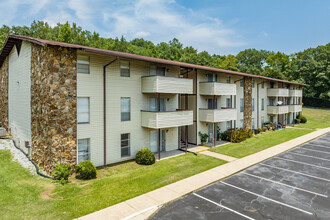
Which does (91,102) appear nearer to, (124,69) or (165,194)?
(124,69)

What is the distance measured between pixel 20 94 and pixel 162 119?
11.8 meters

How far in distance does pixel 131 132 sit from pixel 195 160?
5.65 metres

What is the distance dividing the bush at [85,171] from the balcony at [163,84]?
282 inches

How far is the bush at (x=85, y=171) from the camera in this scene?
12.8m

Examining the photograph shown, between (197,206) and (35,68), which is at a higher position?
(35,68)

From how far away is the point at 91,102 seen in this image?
14.5m

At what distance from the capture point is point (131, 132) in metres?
16.8

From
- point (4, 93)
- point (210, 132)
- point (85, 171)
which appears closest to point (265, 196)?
point (85, 171)

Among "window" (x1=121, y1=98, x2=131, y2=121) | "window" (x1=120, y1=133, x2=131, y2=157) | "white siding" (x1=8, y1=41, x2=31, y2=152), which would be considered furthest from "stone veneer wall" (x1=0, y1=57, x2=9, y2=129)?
"window" (x1=120, y1=133, x2=131, y2=157)

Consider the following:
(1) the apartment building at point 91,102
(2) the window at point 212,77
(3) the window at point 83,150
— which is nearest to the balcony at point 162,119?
(1) the apartment building at point 91,102

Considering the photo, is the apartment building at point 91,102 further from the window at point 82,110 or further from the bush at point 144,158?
the bush at point 144,158

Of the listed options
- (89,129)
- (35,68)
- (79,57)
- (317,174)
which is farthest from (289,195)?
(35,68)

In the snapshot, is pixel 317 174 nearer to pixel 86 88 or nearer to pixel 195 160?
pixel 195 160

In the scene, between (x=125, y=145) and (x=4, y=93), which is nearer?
(x=125, y=145)
